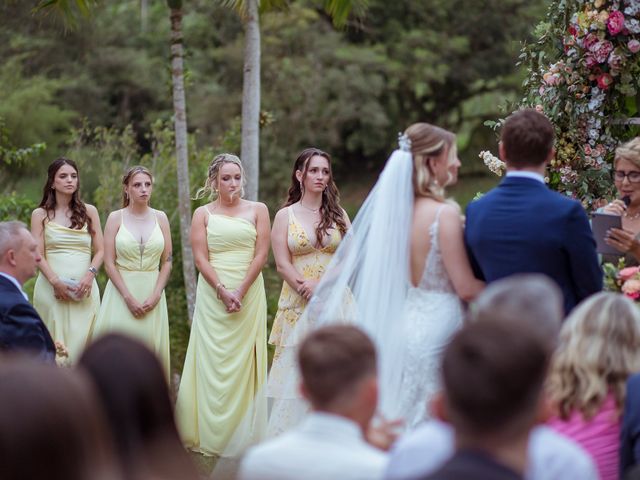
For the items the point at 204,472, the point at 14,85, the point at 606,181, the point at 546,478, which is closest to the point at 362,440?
the point at 546,478

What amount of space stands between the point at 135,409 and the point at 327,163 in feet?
16.7

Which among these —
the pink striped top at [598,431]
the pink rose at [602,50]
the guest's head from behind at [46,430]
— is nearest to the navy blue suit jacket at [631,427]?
the pink striped top at [598,431]

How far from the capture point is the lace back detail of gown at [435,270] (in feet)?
16.9

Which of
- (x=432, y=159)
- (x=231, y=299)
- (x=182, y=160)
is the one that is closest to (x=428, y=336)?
(x=432, y=159)

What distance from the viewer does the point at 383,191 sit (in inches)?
211

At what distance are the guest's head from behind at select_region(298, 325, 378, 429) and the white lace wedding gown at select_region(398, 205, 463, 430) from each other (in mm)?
2072

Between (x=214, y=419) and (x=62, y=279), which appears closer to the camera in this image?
(x=214, y=419)

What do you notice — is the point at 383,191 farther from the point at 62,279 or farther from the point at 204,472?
the point at 62,279

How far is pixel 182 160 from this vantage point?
12.6 meters

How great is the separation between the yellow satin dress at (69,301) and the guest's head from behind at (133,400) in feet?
20.0

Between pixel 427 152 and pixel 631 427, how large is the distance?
1.94 metres

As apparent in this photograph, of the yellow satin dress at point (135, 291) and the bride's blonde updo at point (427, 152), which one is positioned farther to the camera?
the yellow satin dress at point (135, 291)

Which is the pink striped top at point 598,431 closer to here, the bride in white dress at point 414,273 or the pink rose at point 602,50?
the bride in white dress at point 414,273

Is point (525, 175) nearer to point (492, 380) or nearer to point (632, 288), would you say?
point (632, 288)
